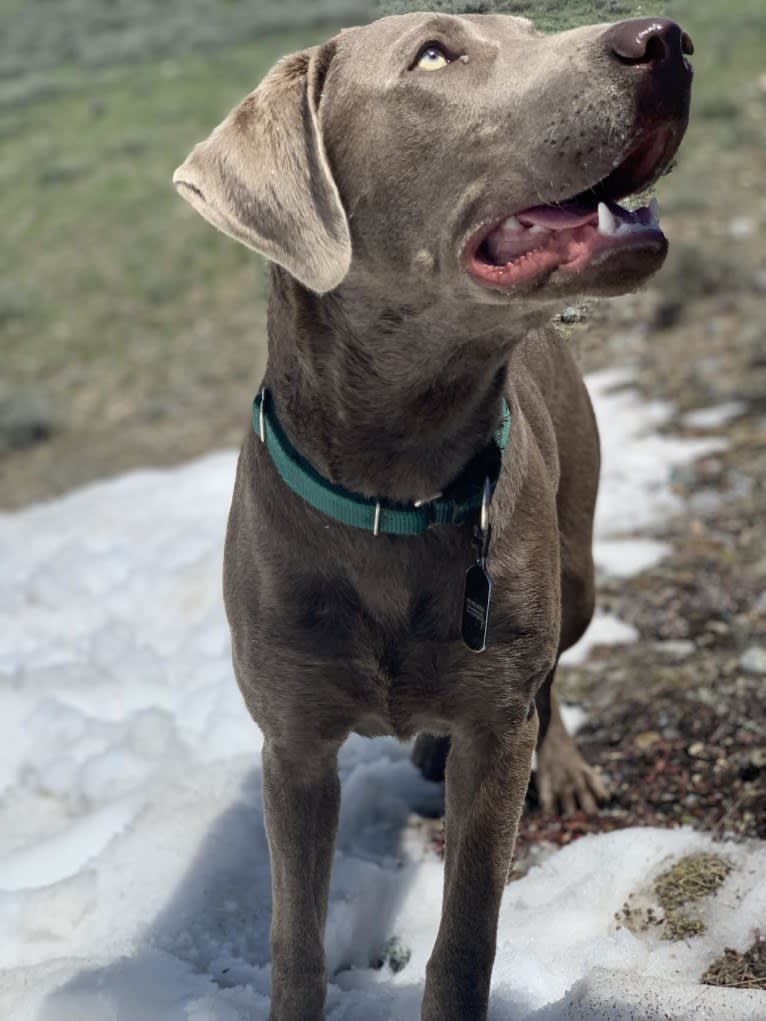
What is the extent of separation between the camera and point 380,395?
2402 millimetres

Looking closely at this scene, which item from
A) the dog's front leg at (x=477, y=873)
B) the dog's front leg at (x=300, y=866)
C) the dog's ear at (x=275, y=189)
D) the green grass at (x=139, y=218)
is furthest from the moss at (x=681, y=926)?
the green grass at (x=139, y=218)

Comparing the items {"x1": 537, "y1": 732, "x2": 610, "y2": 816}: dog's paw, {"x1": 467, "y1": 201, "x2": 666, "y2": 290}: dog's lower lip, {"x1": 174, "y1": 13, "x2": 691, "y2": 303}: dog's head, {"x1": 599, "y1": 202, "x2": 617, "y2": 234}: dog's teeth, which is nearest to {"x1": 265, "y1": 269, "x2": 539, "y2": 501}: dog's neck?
{"x1": 174, "y1": 13, "x2": 691, "y2": 303}: dog's head

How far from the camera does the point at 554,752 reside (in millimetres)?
3531

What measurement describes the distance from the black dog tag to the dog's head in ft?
1.59

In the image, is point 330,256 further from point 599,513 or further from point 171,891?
point 599,513

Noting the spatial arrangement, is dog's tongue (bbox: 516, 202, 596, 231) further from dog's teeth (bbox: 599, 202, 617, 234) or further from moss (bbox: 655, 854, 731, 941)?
moss (bbox: 655, 854, 731, 941)

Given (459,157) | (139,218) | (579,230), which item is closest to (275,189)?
(459,157)

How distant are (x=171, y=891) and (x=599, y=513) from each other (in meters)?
2.64

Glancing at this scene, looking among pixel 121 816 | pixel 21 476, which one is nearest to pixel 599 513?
pixel 121 816

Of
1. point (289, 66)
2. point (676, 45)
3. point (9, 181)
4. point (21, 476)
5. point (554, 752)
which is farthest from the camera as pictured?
point (9, 181)

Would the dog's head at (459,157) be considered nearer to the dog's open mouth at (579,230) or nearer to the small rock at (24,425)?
the dog's open mouth at (579,230)

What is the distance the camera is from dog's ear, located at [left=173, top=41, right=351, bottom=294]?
7.16 feet

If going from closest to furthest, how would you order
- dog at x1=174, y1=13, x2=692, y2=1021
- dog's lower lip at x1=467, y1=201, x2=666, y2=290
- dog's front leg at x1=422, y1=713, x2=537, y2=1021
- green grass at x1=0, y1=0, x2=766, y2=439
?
dog's lower lip at x1=467, y1=201, x2=666, y2=290
dog at x1=174, y1=13, x2=692, y2=1021
dog's front leg at x1=422, y1=713, x2=537, y2=1021
green grass at x1=0, y1=0, x2=766, y2=439

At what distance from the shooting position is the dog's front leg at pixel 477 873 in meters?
2.50
